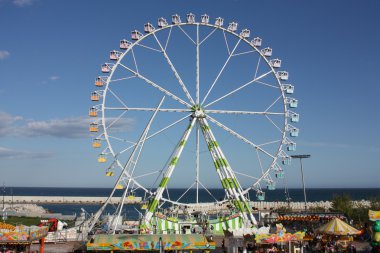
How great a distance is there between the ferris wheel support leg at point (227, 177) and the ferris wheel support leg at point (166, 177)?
1.80 meters

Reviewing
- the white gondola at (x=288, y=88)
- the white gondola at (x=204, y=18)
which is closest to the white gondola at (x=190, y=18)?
the white gondola at (x=204, y=18)

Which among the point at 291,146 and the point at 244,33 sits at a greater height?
the point at 244,33

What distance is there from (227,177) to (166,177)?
211 inches

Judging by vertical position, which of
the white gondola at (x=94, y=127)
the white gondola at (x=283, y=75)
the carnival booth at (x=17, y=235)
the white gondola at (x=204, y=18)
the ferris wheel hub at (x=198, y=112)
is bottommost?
the carnival booth at (x=17, y=235)

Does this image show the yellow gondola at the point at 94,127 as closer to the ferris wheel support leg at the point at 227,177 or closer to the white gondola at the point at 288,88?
the ferris wheel support leg at the point at 227,177

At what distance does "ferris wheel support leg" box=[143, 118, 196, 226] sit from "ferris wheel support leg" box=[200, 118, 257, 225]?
5.89 feet

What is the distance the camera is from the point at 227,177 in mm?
38500

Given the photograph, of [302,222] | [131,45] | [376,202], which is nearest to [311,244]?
[302,222]

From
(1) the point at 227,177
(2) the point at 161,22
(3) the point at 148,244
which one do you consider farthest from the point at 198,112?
(3) the point at 148,244

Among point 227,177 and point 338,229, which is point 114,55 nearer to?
point 227,177

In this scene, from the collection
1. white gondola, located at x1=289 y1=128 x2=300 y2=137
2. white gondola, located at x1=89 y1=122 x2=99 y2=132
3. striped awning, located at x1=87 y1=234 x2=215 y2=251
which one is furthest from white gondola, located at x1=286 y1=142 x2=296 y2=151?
striped awning, located at x1=87 y1=234 x2=215 y2=251

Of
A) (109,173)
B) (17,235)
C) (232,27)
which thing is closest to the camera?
(17,235)

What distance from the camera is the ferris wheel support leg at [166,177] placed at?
114 ft

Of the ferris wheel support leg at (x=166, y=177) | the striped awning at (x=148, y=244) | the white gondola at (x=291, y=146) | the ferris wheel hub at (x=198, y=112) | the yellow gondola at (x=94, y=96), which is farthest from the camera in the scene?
the white gondola at (x=291, y=146)
